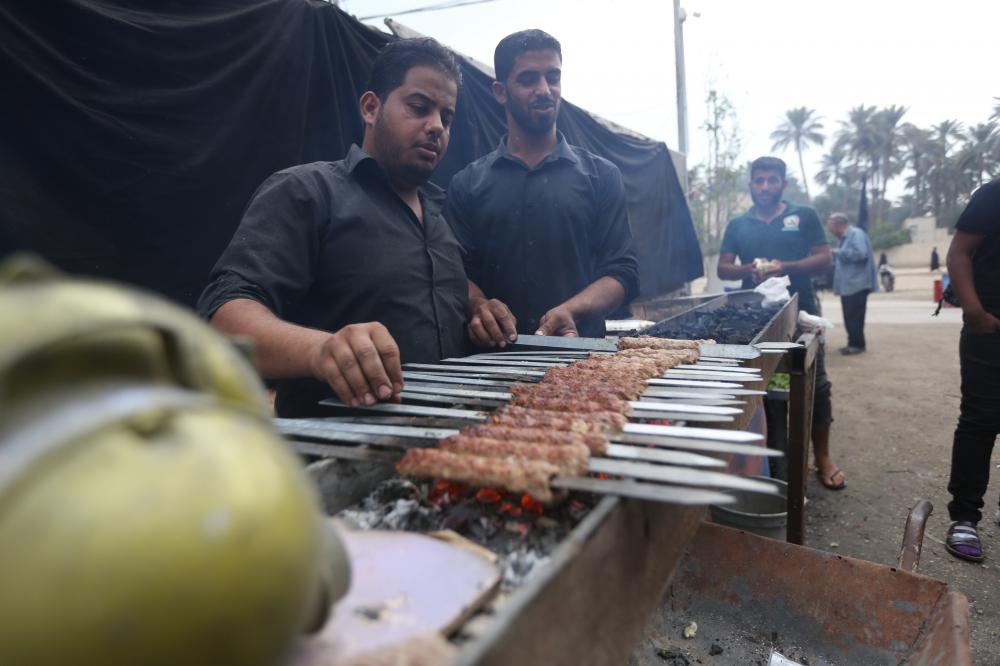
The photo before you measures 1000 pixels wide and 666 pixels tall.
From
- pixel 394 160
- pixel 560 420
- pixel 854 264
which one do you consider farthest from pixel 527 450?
pixel 854 264

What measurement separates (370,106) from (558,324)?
66.3 inches

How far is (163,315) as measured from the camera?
1.84 feet

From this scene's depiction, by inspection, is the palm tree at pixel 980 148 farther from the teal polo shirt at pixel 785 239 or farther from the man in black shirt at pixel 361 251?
the man in black shirt at pixel 361 251

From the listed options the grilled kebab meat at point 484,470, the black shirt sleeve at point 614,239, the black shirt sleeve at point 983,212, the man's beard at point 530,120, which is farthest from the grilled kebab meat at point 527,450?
the black shirt sleeve at point 983,212

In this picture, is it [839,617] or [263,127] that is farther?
[263,127]

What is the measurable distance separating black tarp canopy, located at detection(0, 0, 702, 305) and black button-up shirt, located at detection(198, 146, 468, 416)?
1244 millimetres

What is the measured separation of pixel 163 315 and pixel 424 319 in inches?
90.3

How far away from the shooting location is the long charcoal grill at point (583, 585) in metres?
0.76

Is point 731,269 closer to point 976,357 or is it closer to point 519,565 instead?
point 976,357

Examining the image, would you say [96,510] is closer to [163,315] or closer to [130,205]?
[163,315]

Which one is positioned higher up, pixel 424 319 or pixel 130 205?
pixel 130 205

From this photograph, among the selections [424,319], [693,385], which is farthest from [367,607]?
[424,319]

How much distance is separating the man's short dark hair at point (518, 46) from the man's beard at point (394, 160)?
166cm

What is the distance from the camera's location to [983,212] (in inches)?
155
